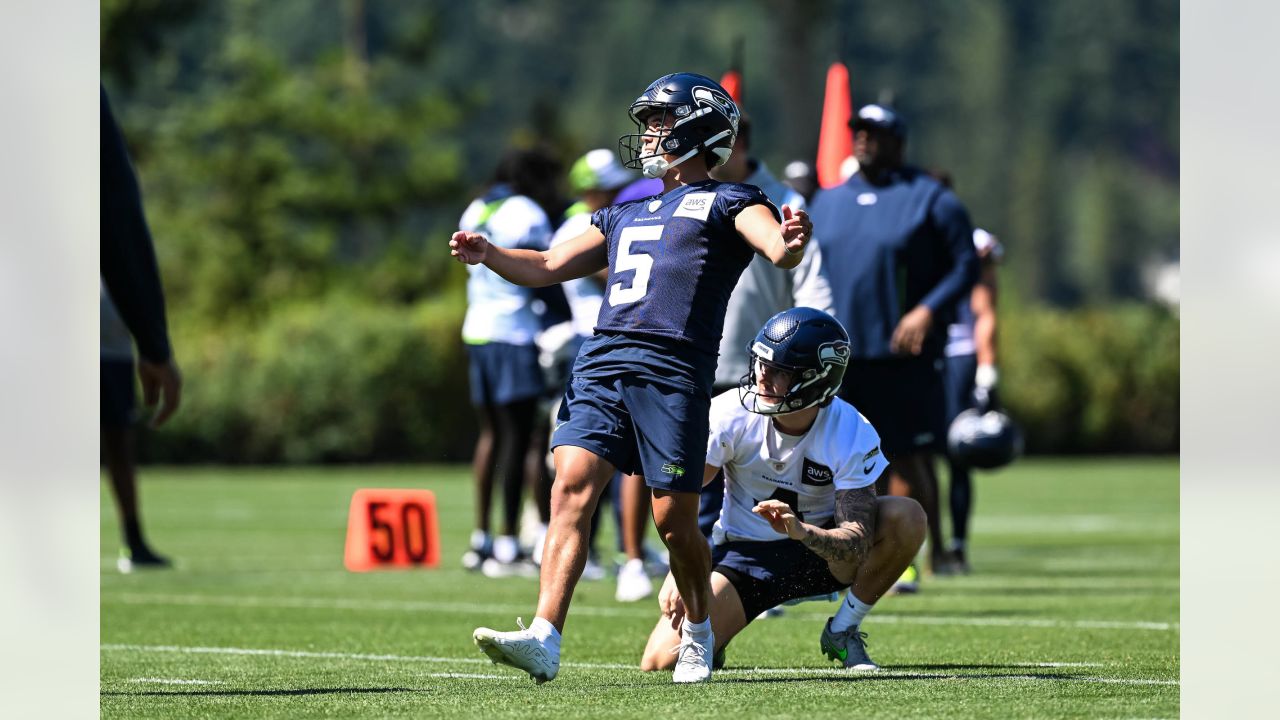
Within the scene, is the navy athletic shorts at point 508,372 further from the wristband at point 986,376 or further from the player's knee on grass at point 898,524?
the player's knee on grass at point 898,524

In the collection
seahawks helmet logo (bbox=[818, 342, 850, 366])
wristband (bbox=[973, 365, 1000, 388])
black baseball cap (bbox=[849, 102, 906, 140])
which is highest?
black baseball cap (bbox=[849, 102, 906, 140])

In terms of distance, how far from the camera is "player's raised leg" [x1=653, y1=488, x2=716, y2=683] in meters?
5.62

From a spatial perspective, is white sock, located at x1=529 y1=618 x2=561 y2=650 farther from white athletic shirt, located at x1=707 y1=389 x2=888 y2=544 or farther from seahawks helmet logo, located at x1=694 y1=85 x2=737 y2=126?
seahawks helmet logo, located at x1=694 y1=85 x2=737 y2=126

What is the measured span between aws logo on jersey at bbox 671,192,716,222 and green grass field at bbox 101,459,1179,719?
4.38ft

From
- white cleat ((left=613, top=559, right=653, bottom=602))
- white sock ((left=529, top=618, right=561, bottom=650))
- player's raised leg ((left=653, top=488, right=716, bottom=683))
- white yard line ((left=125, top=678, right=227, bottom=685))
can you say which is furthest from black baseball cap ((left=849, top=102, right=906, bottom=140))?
white yard line ((left=125, top=678, right=227, bottom=685))

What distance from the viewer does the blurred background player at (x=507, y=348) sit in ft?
34.9

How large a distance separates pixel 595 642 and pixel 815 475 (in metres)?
1.50

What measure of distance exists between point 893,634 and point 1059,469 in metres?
19.9

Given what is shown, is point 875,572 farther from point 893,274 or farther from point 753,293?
Result: point 893,274

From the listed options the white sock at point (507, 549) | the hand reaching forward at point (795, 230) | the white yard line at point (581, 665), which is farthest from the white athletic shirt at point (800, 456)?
the white sock at point (507, 549)

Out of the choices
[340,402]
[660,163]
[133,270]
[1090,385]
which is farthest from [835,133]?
[1090,385]

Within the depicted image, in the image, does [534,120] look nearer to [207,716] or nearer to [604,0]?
[207,716]

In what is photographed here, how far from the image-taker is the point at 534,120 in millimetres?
47219

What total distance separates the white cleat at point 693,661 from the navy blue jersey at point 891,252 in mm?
3074
